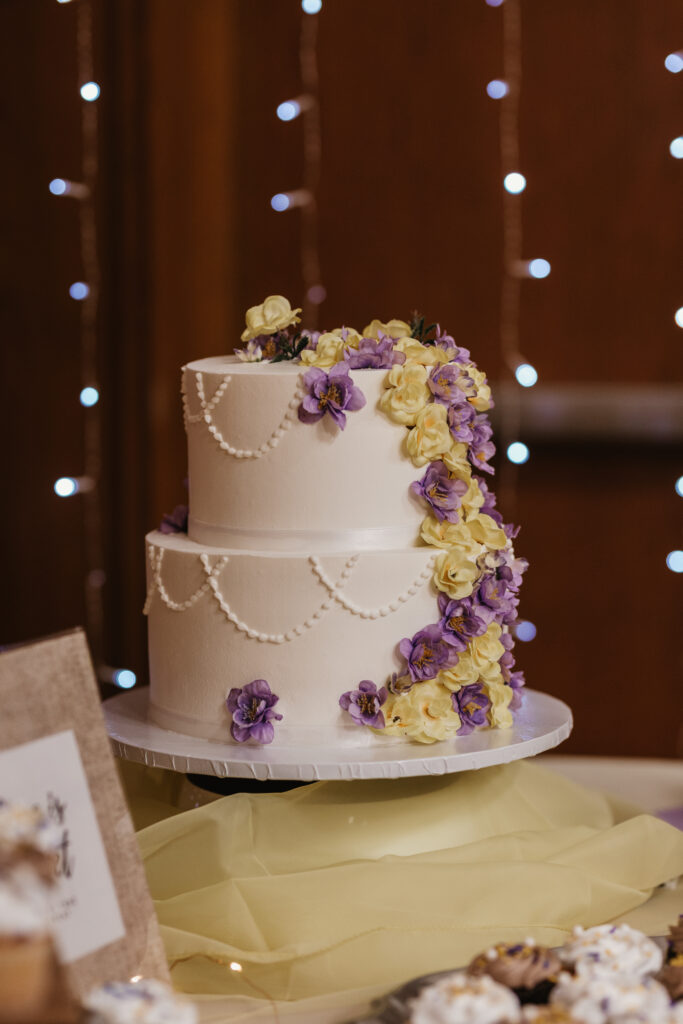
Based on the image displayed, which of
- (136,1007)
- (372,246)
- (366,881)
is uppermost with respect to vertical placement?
(372,246)

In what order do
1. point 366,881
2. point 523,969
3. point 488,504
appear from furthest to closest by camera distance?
point 488,504 < point 366,881 < point 523,969

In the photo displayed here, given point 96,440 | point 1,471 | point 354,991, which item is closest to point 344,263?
point 96,440

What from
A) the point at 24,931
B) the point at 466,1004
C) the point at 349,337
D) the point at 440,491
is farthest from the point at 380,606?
the point at 24,931

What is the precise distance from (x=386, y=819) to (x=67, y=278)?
2.21 meters

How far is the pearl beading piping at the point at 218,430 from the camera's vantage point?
1.81 m

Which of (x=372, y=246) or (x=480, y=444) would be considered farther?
(x=372, y=246)

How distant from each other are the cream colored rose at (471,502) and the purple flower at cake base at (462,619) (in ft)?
0.44

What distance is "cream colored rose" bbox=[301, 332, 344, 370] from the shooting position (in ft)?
6.08

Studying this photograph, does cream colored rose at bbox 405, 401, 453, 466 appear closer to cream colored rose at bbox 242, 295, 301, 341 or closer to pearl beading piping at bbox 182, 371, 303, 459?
pearl beading piping at bbox 182, 371, 303, 459

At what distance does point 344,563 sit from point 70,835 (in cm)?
62

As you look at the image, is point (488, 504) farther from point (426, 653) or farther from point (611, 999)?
point (611, 999)

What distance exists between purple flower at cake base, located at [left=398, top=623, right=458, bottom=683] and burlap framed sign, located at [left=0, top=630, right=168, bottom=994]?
22.2 inches

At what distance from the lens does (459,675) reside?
5.98 feet

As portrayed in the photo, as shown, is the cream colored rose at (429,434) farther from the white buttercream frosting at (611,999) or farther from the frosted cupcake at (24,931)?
the frosted cupcake at (24,931)
